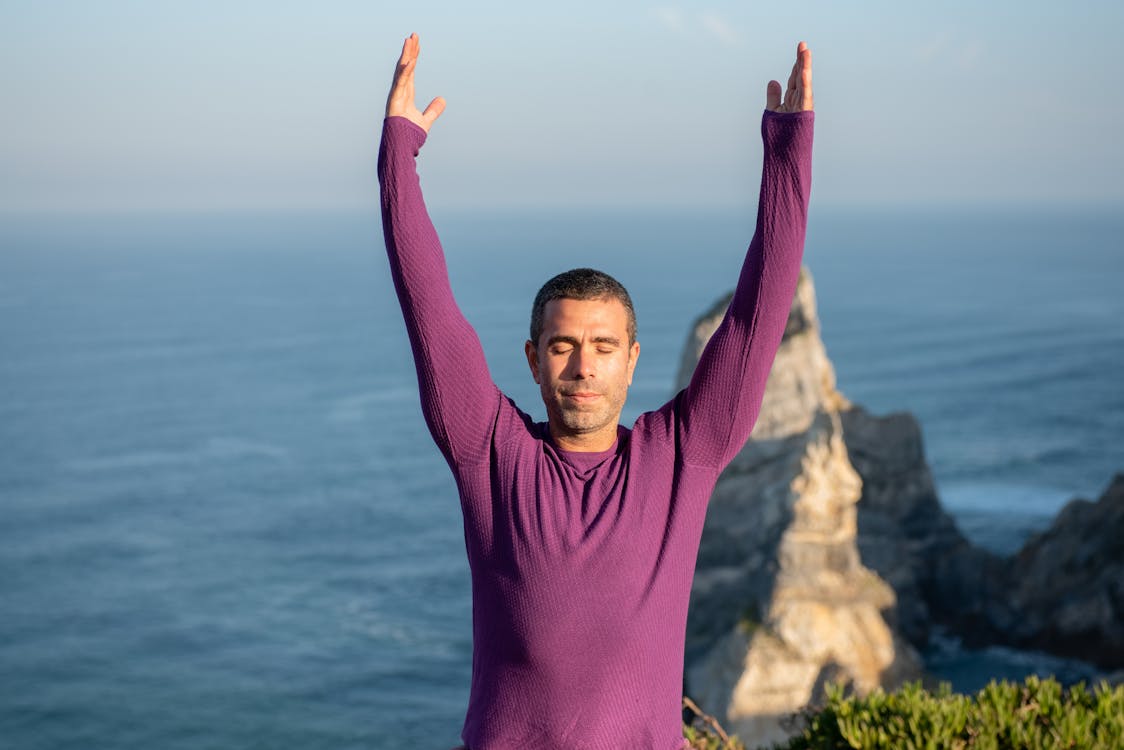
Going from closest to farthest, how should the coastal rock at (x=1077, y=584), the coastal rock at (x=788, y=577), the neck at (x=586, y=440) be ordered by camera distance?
the neck at (x=586, y=440) < the coastal rock at (x=788, y=577) < the coastal rock at (x=1077, y=584)

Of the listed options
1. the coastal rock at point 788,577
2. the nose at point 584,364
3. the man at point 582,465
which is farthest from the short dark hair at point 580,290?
the coastal rock at point 788,577

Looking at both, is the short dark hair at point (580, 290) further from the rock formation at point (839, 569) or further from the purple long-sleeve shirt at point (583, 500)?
the rock formation at point (839, 569)

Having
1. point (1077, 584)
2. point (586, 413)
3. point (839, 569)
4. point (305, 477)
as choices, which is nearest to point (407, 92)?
point (586, 413)

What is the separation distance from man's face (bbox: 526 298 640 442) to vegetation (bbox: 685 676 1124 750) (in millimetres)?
3542

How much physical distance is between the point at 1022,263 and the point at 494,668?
188352 mm

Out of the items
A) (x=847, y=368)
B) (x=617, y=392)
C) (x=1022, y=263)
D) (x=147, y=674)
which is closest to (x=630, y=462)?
(x=617, y=392)

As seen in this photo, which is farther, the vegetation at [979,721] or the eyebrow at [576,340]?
the vegetation at [979,721]

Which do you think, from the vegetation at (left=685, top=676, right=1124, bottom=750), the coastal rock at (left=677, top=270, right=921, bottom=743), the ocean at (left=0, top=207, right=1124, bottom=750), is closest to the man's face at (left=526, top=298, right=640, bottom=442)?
the vegetation at (left=685, top=676, right=1124, bottom=750)

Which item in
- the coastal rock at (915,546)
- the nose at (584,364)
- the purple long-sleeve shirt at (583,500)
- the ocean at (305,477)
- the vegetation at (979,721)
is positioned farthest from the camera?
the ocean at (305,477)

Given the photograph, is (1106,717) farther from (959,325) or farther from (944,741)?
(959,325)

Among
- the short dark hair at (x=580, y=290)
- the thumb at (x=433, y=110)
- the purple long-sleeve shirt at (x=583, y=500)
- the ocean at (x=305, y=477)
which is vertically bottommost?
the ocean at (x=305, y=477)

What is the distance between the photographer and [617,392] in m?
3.35

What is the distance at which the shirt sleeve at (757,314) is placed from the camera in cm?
330

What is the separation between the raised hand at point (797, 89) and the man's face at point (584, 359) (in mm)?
780
